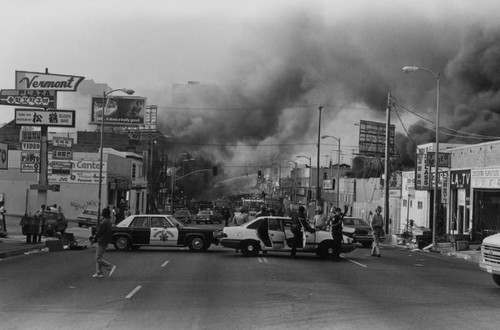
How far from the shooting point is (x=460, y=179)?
37156mm

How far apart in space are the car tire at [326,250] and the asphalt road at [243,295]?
118cm

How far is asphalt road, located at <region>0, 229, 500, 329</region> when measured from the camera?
29.7ft

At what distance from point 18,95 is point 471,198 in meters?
24.4

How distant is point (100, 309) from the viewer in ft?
32.8

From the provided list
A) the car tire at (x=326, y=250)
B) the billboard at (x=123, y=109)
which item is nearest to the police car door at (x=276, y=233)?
the car tire at (x=326, y=250)

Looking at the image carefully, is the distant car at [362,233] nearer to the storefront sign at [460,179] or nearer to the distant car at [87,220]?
the storefront sign at [460,179]

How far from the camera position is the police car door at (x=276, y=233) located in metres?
20.0

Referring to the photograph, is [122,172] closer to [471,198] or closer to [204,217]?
[204,217]

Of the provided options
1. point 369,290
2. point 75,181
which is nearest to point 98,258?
point 369,290

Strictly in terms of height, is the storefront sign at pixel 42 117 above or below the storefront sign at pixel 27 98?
below

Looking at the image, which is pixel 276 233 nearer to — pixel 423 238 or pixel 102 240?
pixel 102 240

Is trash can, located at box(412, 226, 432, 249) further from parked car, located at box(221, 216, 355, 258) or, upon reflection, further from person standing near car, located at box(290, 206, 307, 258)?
person standing near car, located at box(290, 206, 307, 258)

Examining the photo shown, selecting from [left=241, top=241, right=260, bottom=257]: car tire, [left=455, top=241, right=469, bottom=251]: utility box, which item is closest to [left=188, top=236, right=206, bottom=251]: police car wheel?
[left=241, top=241, right=260, bottom=257]: car tire

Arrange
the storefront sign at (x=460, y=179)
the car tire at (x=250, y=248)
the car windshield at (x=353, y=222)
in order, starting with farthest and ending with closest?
the storefront sign at (x=460, y=179)
the car windshield at (x=353, y=222)
the car tire at (x=250, y=248)
